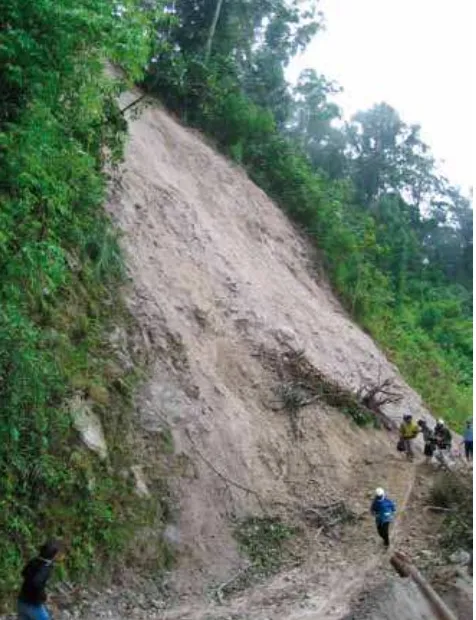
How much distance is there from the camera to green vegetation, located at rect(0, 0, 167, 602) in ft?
23.9

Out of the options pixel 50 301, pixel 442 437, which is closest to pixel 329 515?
pixel 442 437

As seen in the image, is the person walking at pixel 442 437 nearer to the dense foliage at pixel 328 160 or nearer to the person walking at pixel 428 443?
the person walking at pixel 428 443

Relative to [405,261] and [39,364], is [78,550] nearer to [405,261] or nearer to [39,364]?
[39,364]

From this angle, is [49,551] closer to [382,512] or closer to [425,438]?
[382,512]

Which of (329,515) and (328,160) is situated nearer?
(329,515)

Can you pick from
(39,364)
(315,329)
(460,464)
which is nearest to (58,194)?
(39,364)

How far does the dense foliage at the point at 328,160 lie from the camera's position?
70.0 ft

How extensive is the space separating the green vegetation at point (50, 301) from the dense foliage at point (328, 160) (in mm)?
4796

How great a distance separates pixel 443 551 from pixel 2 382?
21.3ft

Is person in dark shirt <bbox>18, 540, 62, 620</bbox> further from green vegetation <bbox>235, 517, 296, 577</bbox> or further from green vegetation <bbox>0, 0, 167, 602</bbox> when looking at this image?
green vegetation <bbox>235, 517, 296, 577</bbox>

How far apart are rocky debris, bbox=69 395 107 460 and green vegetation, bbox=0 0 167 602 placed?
0.50 feet

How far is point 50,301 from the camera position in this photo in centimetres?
982

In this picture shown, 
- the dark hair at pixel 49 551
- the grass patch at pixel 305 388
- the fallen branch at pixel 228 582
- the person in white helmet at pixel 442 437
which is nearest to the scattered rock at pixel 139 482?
the fallen branch at pixel 228 582

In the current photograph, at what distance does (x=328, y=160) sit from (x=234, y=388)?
25917 mm
